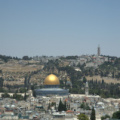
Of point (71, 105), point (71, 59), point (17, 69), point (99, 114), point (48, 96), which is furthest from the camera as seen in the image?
point (71, 59)

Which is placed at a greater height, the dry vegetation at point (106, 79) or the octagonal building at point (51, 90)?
the dry vegetation at point (106, 79)

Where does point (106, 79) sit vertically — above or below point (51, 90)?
above

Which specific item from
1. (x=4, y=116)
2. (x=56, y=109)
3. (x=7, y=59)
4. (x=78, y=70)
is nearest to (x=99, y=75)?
(x=78, y=70)

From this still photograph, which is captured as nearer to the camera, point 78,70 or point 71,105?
point 71,105

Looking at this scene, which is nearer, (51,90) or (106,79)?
(51,90)

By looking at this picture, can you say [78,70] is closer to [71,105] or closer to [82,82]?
[82,82]

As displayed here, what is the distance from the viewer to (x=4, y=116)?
76.0m

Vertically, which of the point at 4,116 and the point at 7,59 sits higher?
the point at 7,59

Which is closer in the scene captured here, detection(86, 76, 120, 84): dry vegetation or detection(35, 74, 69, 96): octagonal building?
detection(35, 74, 69, 96): octagonal building

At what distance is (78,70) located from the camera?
151 metres

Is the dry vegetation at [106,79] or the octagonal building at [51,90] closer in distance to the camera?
the octagonal building at [51,90]

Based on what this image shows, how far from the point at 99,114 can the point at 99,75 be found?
206ft

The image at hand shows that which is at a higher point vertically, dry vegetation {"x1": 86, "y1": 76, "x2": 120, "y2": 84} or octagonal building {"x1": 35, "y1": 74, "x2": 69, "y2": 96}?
dry vegetation {"x1": 86, "y1": 76, "x2": 120, "y2": 84}

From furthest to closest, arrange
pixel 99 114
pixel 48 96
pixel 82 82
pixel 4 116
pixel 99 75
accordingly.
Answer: pixel 99 75 → pixel 82 82 → pixel 48 96 → pixel 99 114 → pixel 4 116
